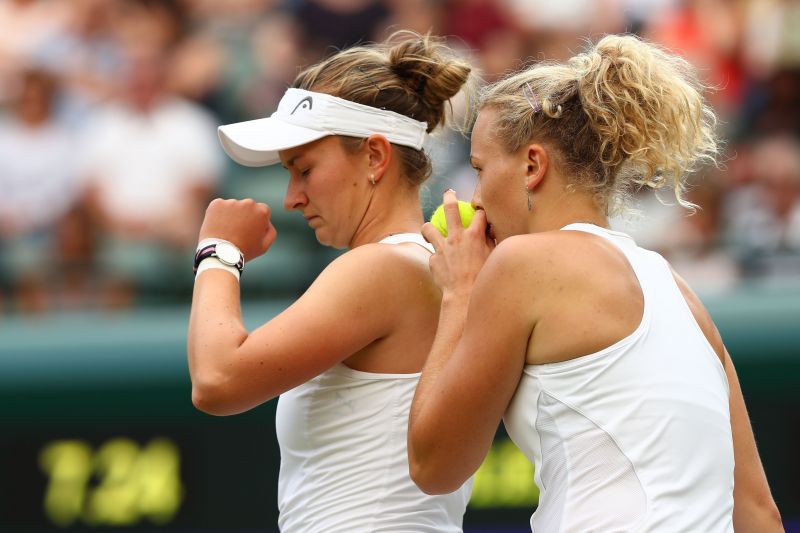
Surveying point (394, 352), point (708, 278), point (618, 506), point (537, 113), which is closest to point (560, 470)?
point (618, 506)

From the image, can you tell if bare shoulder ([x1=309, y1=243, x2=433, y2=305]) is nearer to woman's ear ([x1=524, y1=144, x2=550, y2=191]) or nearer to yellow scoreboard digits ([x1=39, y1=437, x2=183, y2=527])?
woman's ear ([x1=524, y1=144, x2=550, y2=191])

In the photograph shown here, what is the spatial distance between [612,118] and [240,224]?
2.84ft

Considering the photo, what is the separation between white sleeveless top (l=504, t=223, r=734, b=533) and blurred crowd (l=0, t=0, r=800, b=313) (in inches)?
136

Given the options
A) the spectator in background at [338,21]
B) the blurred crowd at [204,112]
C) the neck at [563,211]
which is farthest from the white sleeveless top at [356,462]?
the spectator in background at [338,21]

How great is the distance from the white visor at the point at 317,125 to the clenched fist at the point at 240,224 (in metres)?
0.13

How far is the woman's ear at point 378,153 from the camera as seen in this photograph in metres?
2.58

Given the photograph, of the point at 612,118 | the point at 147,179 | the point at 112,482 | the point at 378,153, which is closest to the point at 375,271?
the point at 378,153

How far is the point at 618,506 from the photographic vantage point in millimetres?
1985

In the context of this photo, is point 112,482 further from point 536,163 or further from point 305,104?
point 536,163

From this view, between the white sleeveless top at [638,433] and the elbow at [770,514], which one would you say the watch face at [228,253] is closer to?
→ the white sleeveless top at [638,433]

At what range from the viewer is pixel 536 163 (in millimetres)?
2211

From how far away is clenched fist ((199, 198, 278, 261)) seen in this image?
2586 mm

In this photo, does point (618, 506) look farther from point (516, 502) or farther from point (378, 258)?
point (516, 502)

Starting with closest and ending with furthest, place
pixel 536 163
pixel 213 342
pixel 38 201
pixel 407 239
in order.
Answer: pixel 536 163 → pixel 213 342 → pixel 407 239 → pixel 38 201
